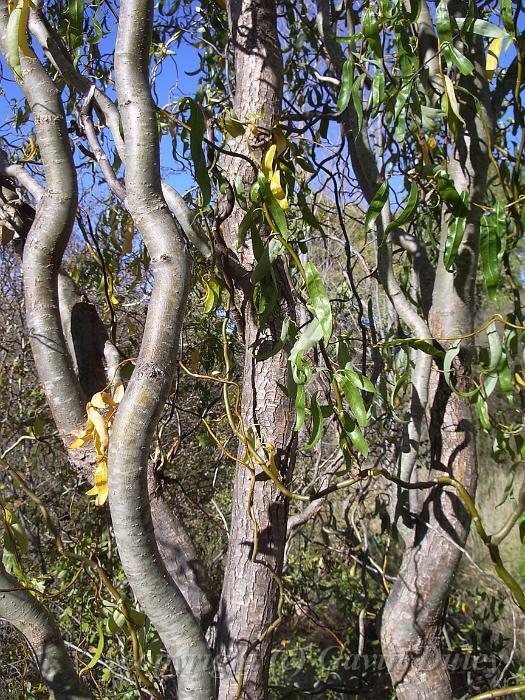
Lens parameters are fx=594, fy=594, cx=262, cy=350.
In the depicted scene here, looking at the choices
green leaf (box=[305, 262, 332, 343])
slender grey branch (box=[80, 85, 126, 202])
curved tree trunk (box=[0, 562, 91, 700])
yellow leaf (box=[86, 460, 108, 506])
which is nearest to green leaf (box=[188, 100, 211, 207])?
slender grey branch (box=[80, 85, 126, 202])

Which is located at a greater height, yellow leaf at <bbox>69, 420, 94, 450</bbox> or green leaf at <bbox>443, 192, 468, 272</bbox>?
green leaf at <bbox>443, 192, 468, 272</bbox>

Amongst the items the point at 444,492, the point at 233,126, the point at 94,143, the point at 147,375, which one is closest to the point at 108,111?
the point at 94,143

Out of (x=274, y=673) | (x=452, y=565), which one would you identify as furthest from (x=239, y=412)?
(x=274, y=673)

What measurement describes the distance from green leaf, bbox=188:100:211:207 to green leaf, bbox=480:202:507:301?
52cm

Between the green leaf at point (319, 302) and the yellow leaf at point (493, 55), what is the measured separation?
0.74 metres

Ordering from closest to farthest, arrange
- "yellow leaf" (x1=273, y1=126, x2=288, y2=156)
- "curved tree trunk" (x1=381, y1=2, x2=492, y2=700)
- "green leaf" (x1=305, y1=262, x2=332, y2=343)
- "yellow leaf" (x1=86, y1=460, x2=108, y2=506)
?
"green leaf" (x1=305, y1=262, x2=332, y2=343)
"yellow leaf" (x1=86, y1=460, x2=108, y2=506)
"yellow leaf" (x1=273, y1=126, x2=288, y2=156)
"curved tree trunk" (x1=381, y1=2, x2=492, y2=700)

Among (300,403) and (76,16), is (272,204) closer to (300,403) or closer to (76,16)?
(300,403)

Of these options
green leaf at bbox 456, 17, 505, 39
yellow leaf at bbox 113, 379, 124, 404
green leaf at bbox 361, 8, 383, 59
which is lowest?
yellow leaf at bbox 113, 379, 124, 404

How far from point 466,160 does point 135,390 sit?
0.99 metres

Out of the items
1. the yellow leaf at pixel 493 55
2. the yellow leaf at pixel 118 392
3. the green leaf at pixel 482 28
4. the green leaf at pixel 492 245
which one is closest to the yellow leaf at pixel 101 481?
the yellow leaf at pixel 118 392

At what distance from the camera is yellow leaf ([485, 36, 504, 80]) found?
1.27m

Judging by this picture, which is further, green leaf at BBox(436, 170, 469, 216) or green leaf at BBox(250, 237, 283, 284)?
green leaf at BBox(436, 170, 469, 216)

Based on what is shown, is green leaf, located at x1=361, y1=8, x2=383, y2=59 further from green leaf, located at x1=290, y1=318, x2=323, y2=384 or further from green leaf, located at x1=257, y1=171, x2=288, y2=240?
green leaf, located at x1=290, y1=318, x2=323, y2=384

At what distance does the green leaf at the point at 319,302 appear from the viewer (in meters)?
0.81
